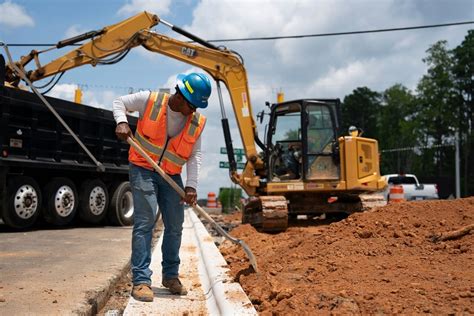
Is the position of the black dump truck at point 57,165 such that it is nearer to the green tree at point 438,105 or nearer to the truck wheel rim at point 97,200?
the truck wheel rim at point 97,200

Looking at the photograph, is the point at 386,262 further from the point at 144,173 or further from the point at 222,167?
the point at 222,167

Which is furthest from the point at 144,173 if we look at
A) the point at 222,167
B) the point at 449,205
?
the point at 222,167

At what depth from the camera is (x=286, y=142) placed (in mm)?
12391

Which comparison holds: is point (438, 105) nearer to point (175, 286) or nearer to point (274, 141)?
point (274, 141)

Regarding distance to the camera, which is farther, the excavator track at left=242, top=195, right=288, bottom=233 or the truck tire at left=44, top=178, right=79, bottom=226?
the truck tire at left=44, top=178, right=79, bottom=226

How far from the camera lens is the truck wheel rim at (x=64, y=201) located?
37.7 ft

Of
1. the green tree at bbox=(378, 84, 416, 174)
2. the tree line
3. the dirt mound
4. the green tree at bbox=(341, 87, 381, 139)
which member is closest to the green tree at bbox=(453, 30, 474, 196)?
the tree line

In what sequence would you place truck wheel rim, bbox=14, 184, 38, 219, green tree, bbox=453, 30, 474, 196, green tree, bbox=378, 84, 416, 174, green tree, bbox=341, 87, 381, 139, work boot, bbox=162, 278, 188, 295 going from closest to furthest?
work boot, bbox=162, 278, 188, 295 → truck wheel rim, bbox=14, 184, 38, 219 → green tree, bbox=453, 30, 474, 196 → green tree, bbox=378, 84, 416, 174 → green tree, bbox=341, 87, 381, 139

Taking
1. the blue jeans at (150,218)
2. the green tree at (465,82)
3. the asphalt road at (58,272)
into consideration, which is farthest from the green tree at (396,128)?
the blue jeans at (150,218)

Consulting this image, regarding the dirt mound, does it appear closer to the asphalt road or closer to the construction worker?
the construction worker

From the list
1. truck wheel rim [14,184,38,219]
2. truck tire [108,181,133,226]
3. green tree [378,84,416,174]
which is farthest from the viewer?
green tree [378,84,416,174]

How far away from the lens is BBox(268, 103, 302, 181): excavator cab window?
39.7ft

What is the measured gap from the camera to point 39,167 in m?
11.1

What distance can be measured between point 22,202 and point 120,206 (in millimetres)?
3057
